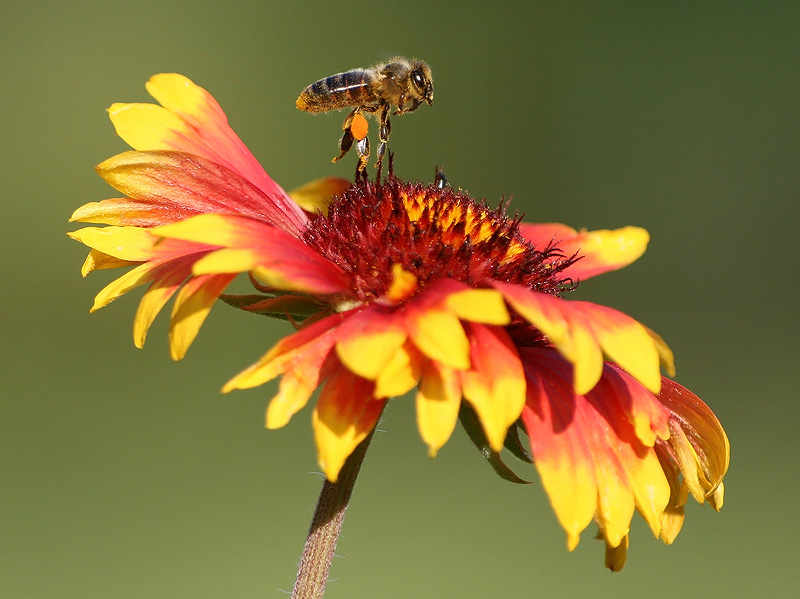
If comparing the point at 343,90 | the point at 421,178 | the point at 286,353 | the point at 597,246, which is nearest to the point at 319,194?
the point at 343,90

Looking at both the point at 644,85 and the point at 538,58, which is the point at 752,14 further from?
the point at 538,58

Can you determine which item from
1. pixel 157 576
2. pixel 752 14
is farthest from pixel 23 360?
pixel 752 14

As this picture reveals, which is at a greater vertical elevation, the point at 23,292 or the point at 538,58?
the point at 538,58

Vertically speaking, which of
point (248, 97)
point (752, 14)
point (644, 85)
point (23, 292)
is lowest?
point (23, 292)

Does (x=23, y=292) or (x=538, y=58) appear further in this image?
(x=538, y=58)

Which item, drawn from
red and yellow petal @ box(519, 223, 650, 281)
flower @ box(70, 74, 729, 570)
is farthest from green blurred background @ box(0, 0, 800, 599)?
flower @ box(70, 74, 729, 570)

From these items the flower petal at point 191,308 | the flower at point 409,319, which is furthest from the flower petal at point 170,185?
the flower petal at point 191,308

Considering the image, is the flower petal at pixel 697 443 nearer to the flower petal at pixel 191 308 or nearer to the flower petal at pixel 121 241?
the flower petal at pixel 191 308
